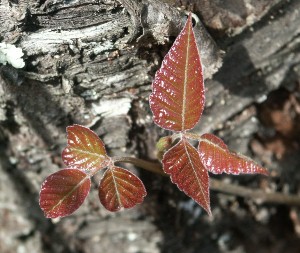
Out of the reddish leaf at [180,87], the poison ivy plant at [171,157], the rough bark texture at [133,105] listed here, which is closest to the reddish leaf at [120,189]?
the poison ivy plant at [171,157]

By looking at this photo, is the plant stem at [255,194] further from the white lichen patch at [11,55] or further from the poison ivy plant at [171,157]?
the white lichen patch at [11,55]

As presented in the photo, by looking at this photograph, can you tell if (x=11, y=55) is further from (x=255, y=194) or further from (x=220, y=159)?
(x=255, y=194)

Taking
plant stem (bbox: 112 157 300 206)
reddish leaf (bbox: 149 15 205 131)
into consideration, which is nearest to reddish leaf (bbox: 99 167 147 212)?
reddish leaf (bbox: 149 15 205 131)

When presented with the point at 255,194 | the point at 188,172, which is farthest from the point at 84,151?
the point at 255,194

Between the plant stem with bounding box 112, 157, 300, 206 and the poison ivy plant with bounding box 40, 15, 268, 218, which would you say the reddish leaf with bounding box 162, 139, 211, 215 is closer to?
the poison ivy plant with bounding box 40, 15, 268, 218

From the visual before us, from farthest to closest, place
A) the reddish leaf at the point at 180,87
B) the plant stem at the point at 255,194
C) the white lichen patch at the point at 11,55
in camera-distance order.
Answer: the plant stem at the point at 255,194 < the white lichen patch at the point at 11,55 < the reddish leaf at the point at 180,87

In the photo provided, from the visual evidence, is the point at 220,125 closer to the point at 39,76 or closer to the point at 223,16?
the point at 223,16
